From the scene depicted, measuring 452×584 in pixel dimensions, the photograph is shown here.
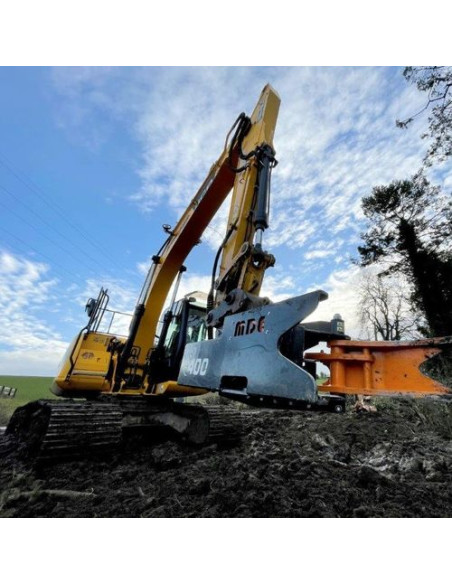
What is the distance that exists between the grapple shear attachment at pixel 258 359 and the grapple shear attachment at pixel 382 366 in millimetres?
366

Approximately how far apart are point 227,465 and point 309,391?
2373 millimetres

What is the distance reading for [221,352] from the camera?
7.45 ft

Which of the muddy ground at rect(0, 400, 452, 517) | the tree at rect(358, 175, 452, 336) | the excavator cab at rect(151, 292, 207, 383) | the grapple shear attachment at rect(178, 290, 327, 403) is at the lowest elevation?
the muddy ground at rect(0, 400, 452, 517)

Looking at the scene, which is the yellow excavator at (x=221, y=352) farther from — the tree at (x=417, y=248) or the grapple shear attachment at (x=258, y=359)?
the tree at (x=417, y=248)

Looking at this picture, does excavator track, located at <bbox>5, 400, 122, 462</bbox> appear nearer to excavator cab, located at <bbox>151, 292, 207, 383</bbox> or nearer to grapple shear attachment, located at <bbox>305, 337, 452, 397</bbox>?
excavator cab, located at <bbox>151, 292, 207, 383</bbox>

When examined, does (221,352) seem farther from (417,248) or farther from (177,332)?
(417,248)

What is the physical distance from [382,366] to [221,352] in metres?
1.12

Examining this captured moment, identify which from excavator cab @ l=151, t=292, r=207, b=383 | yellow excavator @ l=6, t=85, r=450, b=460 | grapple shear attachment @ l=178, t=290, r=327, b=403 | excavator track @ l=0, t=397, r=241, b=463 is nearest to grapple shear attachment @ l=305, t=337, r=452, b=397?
yellow excavator @ l=6, t=85, r=450, b=460

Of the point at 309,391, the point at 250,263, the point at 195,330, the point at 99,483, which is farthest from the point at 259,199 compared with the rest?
the point at 99,483

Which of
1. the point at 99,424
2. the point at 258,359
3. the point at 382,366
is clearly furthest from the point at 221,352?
the point at 99,424

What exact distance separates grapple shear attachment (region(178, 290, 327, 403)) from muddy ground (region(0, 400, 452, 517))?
0.98 metres

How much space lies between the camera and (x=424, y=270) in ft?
38.9

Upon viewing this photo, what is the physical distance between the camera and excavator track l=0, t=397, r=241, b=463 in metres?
3.44

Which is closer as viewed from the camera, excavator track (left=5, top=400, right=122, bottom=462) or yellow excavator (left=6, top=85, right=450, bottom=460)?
yellow excavator (left=6, top=85, right=450, bottom=460)
